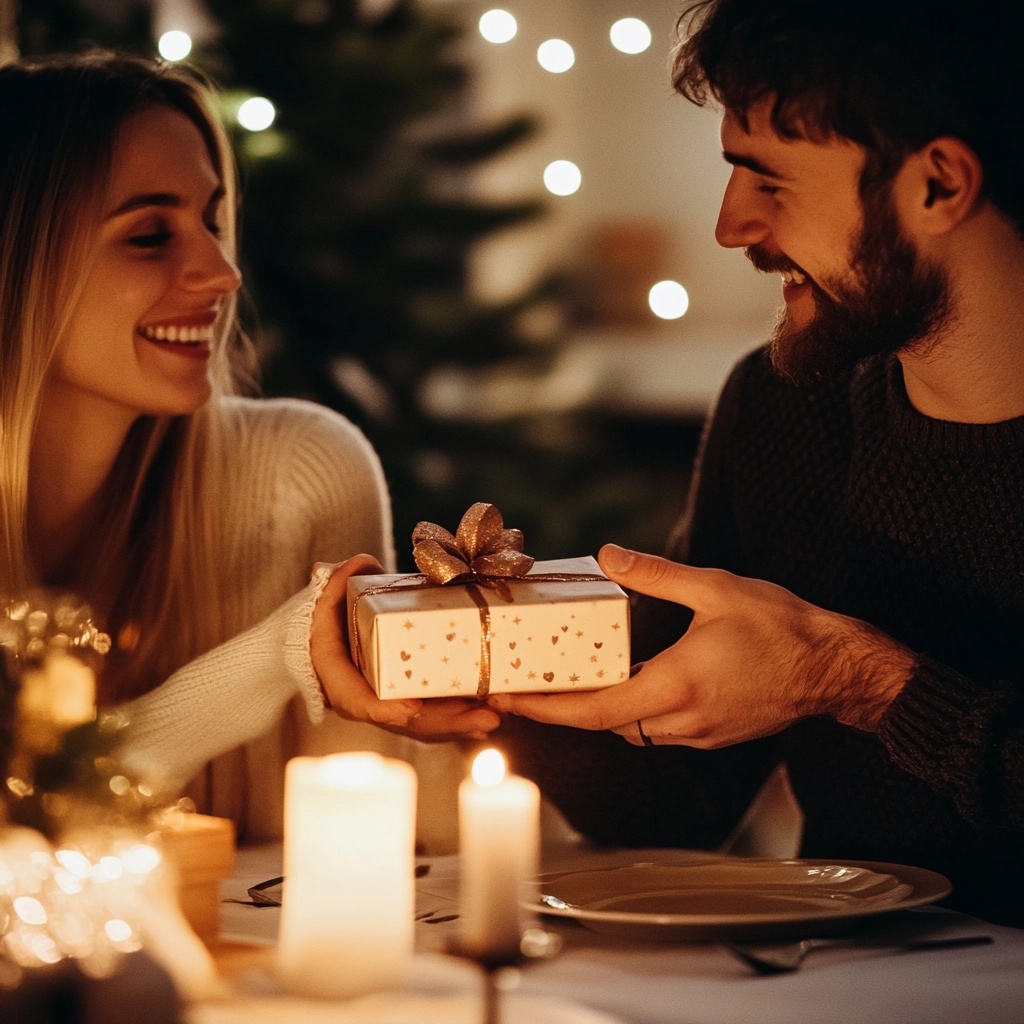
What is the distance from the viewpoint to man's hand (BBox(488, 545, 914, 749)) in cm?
115

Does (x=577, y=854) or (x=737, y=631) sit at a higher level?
(x=737, y=631)

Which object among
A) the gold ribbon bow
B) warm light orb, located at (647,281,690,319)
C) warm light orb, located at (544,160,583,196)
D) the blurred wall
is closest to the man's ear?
the gold ribbon bow

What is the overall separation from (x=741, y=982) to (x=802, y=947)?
0.07 metres

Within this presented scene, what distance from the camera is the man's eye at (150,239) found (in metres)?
1.65

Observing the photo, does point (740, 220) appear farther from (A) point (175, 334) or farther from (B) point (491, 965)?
(B) point (491, 965)

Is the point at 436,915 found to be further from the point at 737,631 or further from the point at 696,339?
the point at 696,339

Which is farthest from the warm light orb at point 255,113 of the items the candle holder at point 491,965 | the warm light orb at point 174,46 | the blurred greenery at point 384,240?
the candle holder at point 491,965

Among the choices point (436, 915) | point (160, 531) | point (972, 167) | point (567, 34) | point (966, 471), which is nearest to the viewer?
point (436, 915)

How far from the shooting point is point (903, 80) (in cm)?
129

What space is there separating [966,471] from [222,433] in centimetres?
97

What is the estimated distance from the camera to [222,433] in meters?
1.78

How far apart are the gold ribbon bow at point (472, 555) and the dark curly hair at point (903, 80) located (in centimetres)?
53

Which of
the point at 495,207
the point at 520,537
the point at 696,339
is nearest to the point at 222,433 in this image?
the point at 520,537

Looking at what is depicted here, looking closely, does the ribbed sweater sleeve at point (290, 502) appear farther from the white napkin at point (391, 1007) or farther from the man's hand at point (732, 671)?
the white napkin at point (391, 1007)
